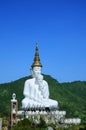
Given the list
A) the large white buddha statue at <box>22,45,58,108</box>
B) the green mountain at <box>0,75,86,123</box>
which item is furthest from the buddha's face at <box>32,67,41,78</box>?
the green mountain at <box>0,75,86,123</box>

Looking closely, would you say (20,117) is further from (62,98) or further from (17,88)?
(17,88)

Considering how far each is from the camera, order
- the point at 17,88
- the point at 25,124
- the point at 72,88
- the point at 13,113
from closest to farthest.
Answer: the point at 25,124 → the point at 13,113 → the point at 17,88 → the point at 72,88

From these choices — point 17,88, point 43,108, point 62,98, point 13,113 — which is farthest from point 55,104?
point 17,88

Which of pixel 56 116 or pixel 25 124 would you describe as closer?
pixel 25 124

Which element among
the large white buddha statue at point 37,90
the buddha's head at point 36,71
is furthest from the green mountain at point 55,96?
the buddha's head at point 36,71

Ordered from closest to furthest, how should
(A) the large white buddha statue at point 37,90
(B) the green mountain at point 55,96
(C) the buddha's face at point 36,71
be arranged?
(A) the large white buddha statue at point 37,90 < (C) the buddha's face at point 36,71 < (B) the green mountain at point 55,96

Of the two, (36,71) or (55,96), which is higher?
(55,96)

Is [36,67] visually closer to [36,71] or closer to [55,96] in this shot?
[36,71]

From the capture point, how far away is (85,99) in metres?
61.5

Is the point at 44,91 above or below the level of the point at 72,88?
below

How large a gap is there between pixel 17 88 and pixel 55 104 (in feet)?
84.8

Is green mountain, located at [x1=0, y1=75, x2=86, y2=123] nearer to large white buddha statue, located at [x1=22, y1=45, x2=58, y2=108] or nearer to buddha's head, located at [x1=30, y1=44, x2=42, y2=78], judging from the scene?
large white buddha statue, located at [x1=22, y1=45, x2=58, y2=108]

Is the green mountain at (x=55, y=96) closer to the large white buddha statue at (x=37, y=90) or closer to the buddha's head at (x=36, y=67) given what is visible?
the large white buddha statue at (x=37, y=90)

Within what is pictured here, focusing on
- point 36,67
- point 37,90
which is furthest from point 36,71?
point 37,90
